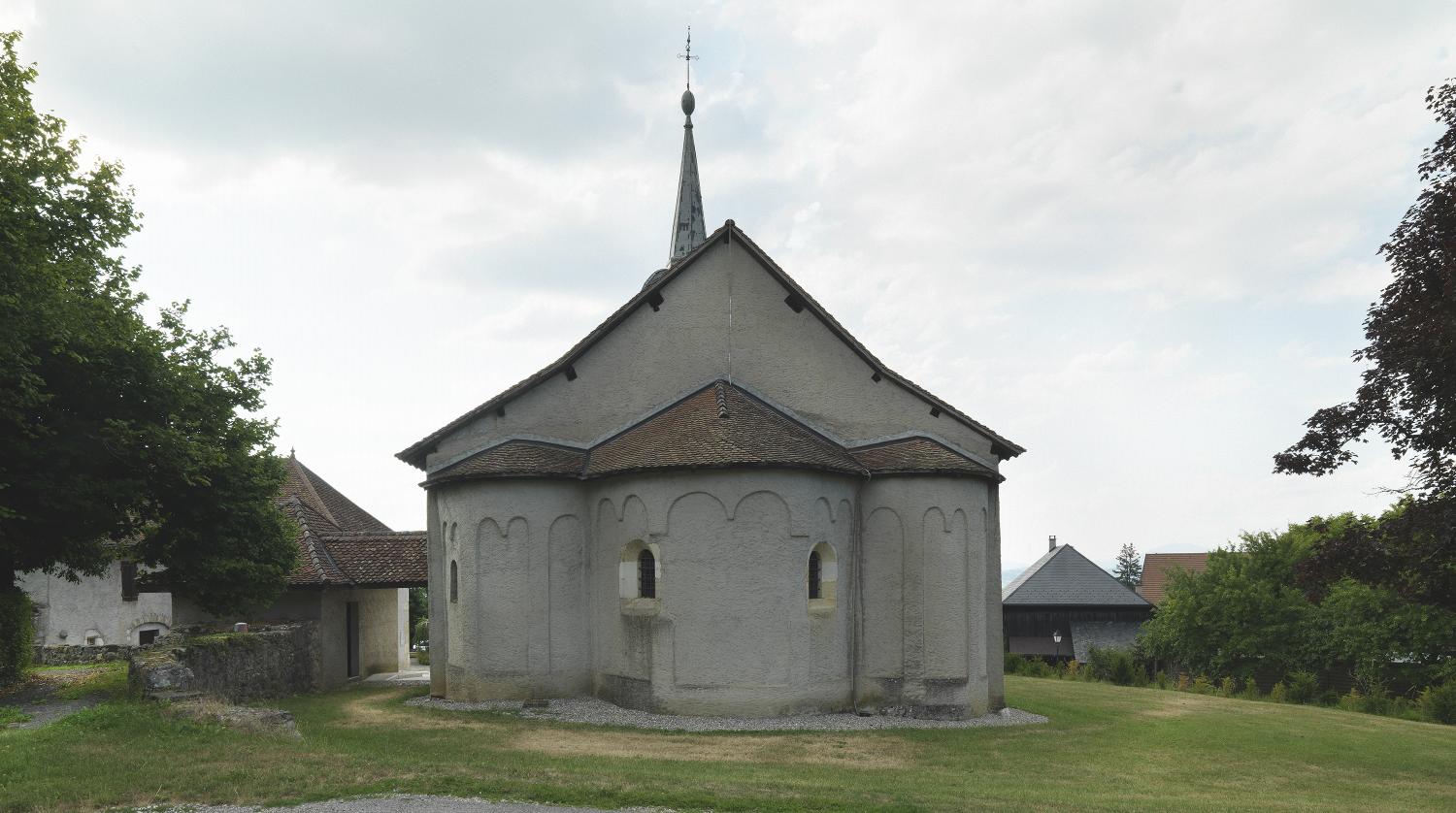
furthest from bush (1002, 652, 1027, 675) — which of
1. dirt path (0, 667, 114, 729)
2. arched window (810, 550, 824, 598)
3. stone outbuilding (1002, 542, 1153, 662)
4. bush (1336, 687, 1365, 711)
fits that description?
dirt path (0, 667, 114, 729)

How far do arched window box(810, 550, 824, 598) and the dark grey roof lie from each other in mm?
35596

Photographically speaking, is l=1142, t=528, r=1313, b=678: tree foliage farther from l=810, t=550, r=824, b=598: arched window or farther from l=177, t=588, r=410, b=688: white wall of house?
l=177, t=588, r=410, b=688: white wall of house

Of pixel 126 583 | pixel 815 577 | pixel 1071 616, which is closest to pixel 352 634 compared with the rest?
pixel 815 577

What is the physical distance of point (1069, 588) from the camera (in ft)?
172

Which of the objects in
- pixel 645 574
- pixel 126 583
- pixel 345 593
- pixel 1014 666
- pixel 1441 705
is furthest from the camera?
pixel 1014 666

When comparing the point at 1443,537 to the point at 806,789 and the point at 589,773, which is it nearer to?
the point at 806,789

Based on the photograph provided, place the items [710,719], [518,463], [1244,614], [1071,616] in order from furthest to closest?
[1071,616]
[1244,614]
[518,463]
[710,719]

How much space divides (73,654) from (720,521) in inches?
979

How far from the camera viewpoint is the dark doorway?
26.7 m

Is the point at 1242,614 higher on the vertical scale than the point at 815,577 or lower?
lower

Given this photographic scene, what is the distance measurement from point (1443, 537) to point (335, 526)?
2821 cm

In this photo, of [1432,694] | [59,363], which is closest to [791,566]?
[59,363]

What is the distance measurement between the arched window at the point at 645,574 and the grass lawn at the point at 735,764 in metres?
3.36

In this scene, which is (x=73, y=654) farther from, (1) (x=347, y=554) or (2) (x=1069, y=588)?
(2) (x=1069, y=588)
